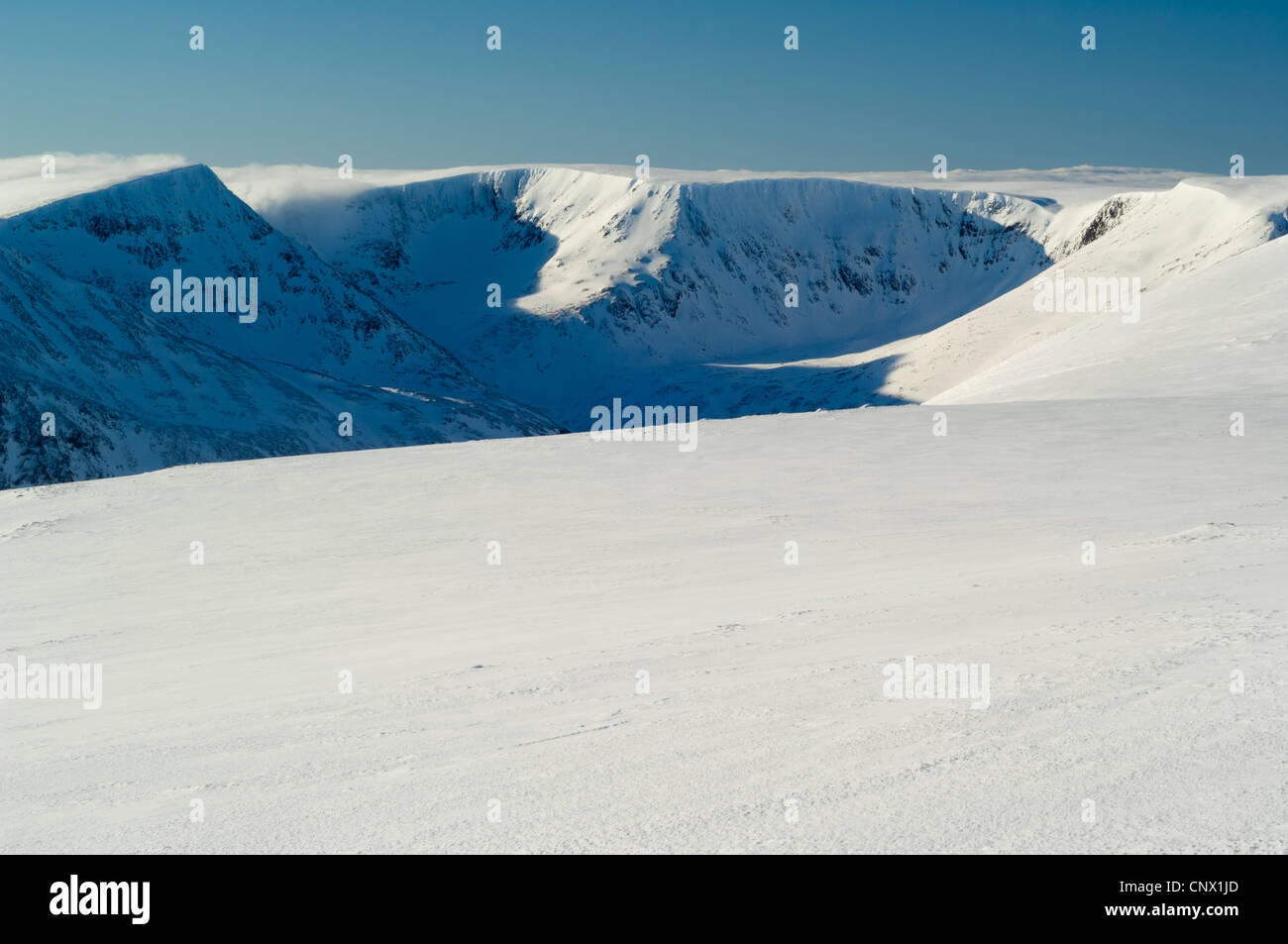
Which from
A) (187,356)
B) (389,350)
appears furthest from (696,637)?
(389,350)

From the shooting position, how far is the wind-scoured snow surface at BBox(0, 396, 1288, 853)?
20.2ft

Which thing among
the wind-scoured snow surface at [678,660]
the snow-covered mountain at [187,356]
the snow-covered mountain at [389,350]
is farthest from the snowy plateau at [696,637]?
the snow-covered mountain at [187,356]

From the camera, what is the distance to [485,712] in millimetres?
8305

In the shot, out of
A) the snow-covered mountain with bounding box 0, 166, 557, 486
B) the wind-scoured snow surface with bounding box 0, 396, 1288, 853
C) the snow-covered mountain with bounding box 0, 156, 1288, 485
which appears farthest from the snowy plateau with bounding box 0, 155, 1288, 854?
the snow-covered mountain with bounding box 0, 166, 557, 486

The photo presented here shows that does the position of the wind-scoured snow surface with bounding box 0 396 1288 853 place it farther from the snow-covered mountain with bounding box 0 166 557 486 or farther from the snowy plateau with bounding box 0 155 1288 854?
the snow-covered mountain with bounding box 0 166 557 486

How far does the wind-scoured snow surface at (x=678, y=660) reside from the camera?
6.17 metres

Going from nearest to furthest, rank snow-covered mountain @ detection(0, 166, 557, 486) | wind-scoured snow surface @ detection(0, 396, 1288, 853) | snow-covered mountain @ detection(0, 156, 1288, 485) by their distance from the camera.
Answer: wind-scoured snow surface @ detection(0, 396, 1288, 853), snow-covered mountain @ detection(0, 156, 1288, 485), snow-covered mountain @ detection(0, 166, 557, 486)

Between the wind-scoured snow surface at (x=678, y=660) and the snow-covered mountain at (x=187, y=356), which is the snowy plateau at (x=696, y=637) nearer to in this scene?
the wind-scoured snow surface at (x=678, y=660)

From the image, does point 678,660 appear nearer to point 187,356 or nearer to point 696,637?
point 696,637

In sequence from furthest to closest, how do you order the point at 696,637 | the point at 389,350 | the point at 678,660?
the point at 389,350 < the point at 696,637 < the point at 678,660

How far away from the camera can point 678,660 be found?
30.9 ft

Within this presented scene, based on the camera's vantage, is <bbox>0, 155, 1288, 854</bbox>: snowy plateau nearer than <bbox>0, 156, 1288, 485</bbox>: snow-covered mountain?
Yes

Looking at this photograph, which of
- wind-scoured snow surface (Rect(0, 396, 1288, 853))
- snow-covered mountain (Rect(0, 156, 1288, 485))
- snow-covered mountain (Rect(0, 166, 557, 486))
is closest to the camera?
wind-scoured snow surface (Rect(0, 396, 1288, 853))
